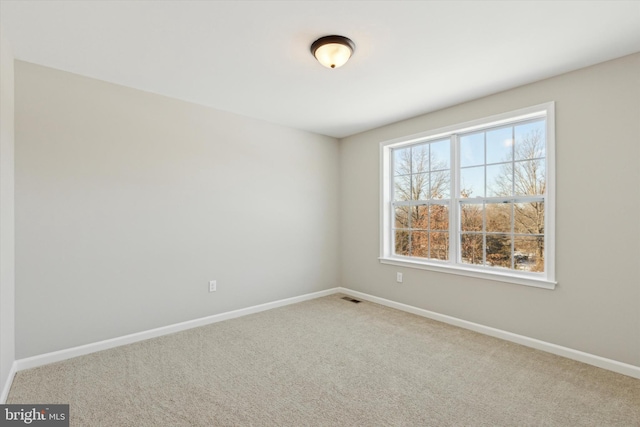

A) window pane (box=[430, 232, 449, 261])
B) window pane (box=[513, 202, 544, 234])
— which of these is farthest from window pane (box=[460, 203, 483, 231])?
window pane (box=[513, 202, 544, 234])

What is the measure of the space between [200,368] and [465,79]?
337cm

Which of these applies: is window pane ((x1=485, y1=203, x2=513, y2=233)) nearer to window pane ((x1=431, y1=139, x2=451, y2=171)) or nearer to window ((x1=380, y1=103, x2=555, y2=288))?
window ((x1=380, y1=103, x2=555, y2=288))

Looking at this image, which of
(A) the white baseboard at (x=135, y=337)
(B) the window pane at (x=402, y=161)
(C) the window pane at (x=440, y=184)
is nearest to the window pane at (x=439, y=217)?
(C) the window pane at (x=440, y=184)

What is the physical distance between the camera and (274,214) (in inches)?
163

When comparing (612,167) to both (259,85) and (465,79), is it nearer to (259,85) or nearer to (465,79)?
(465,79)

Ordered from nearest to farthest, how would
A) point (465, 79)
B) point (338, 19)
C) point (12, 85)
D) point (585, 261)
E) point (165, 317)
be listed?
point (338, 19), point (12, 85), point (585, 261), point (465, 79), point (165, 317)

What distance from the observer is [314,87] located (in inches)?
119

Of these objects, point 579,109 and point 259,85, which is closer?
point 579,109

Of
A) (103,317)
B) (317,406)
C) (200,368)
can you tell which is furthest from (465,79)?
(103,317)

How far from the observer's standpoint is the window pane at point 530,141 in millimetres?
2978

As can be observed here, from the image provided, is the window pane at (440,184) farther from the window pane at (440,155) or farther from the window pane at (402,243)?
the window pane at (402,243)

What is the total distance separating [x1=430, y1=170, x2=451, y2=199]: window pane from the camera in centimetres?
372

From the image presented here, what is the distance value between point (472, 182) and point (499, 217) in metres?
0.48

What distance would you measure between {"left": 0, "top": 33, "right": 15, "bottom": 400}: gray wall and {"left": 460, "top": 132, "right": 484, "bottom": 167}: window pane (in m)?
4.06
